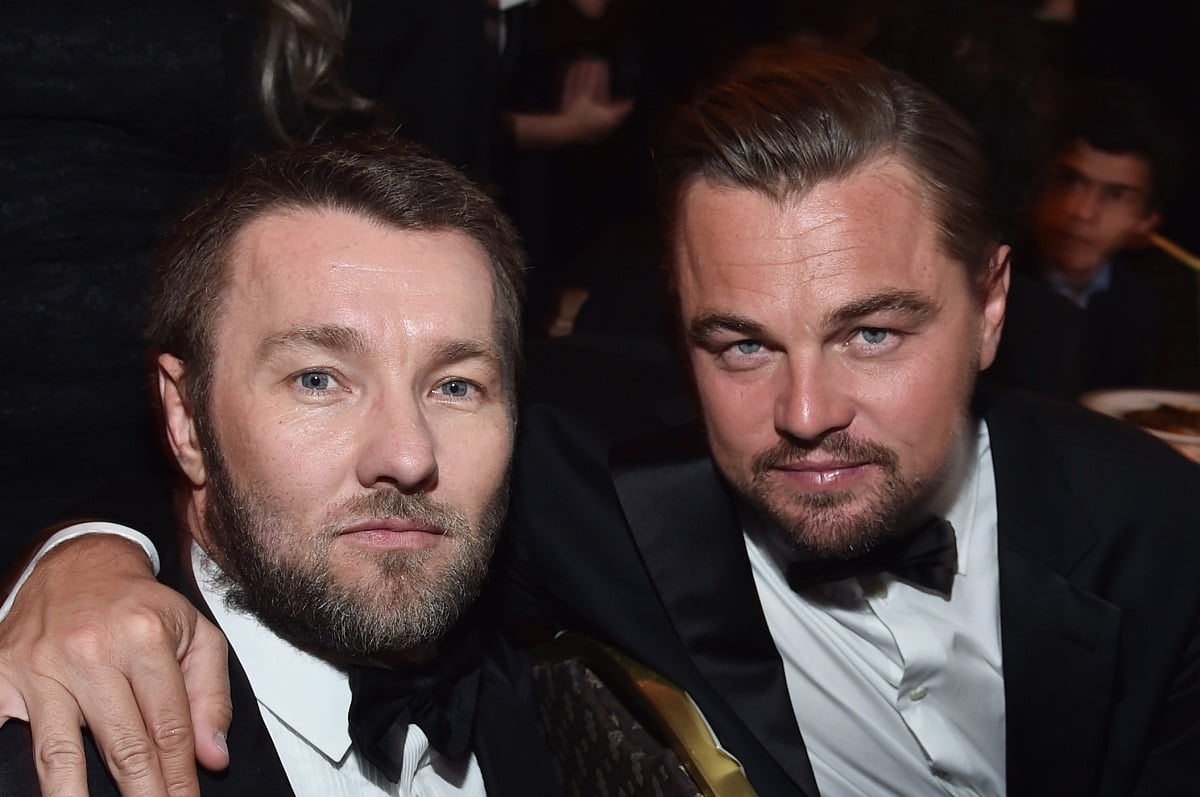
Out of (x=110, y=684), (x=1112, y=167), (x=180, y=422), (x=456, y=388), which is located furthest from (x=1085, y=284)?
(x=110, y=684)

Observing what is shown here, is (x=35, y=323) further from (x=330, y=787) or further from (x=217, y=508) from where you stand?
(x=330, y=787)

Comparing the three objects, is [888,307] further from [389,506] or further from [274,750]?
[274,750]

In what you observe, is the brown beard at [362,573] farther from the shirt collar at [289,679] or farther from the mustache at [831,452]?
the mustache at [831,452]

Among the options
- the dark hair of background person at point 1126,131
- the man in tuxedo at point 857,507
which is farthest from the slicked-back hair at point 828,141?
the dark hair of background person at point 1126,131

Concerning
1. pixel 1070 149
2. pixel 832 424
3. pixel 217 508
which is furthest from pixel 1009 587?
pixel 1070 149

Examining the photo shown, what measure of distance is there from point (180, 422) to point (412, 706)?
527 mm

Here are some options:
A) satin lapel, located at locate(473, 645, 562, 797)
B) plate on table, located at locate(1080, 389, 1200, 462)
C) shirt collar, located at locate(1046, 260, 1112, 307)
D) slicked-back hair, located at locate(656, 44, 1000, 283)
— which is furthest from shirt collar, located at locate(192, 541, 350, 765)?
shirt collar, located at locate(1046, 260, 1112, 307)

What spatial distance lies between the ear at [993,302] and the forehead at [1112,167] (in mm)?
1990

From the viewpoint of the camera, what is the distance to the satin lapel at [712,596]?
6.46 feet

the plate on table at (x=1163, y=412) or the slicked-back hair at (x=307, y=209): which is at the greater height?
the slicked-back hair at (x=307, y=209)

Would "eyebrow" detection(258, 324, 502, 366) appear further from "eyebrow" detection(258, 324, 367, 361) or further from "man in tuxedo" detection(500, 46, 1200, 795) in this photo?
"man in tuxedo" detection(500, 46, 1200, 795)

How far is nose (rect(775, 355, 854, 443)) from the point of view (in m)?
1.85

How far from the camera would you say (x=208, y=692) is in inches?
58.2

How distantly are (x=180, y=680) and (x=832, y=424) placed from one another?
0.99m
